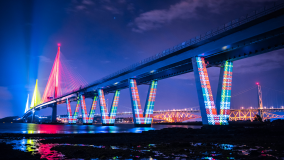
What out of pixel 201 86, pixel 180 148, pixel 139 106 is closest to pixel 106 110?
pixel 139 106

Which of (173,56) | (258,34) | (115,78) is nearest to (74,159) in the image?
(258,34)

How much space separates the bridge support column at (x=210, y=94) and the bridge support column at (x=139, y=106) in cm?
2208

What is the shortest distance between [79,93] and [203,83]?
64581 millimetres

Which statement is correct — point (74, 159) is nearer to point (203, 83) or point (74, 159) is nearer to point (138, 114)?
point (203, 83)

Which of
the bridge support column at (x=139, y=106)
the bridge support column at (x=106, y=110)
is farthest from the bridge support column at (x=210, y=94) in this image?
the bridge support column at (x=106, y=110)

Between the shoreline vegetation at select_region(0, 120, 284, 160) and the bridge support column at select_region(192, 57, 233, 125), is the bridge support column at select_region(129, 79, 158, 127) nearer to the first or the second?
the bridge support column at select_region(192, 57, 233, 125)

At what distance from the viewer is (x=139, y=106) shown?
2100 inches

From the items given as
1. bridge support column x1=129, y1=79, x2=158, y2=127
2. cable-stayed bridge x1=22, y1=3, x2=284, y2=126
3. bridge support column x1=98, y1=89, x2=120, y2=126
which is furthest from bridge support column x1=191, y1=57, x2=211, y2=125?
bridge support column x1=98, y1=89, x2=120, y2=126

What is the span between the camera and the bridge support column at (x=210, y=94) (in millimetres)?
32000

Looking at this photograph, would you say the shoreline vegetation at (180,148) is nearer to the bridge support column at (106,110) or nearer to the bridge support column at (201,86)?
the bridge support column at (201,86)

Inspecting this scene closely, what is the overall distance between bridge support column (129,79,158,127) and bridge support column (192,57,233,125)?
2208 cm

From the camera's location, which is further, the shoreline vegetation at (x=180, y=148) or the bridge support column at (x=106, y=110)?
the bridge support column at (x=106, y=110)

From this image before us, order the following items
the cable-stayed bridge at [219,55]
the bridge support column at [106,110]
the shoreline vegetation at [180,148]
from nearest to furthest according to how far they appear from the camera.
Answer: the shoreline vegetation at [180,148]
the cable-stayed bridge at [219,55]
the bridge support column at [106,110]

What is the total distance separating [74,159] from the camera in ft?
36.9
